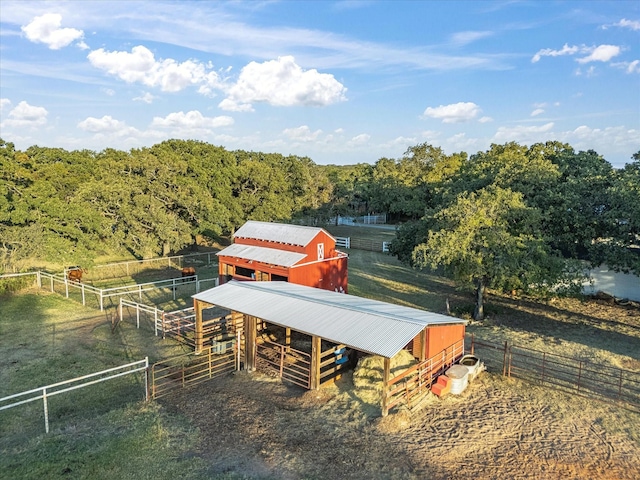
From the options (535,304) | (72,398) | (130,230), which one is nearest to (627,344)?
(535,304)

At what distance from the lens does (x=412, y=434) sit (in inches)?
404

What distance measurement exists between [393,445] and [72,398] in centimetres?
907

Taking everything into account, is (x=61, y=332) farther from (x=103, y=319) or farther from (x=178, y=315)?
(x=178, y=315)

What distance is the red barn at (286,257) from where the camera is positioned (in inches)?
856

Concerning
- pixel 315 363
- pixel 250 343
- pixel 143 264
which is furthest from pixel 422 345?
pixel 143 264

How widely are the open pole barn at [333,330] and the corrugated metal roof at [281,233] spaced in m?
6.50

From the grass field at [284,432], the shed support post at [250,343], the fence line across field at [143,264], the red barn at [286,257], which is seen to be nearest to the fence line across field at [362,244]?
the fence line across field at [143,264]

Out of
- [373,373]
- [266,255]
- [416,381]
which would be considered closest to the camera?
[416,381]

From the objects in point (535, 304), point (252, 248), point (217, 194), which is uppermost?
point (217, 194)

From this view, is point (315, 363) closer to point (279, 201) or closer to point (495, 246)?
point (495, 246)

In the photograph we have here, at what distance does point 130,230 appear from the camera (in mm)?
29312

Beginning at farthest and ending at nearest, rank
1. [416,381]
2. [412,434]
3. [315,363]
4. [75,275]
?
1. [75,275]
2. [315,363]
3. [416,381]
4. [412,434]

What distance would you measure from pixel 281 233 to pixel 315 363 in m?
11.9

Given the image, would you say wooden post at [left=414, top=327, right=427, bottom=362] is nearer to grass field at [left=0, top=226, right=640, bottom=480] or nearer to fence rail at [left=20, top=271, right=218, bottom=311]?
grass field at [left=0, top=226, right=640, bottom=480]
